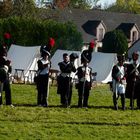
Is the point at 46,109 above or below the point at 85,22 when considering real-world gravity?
below

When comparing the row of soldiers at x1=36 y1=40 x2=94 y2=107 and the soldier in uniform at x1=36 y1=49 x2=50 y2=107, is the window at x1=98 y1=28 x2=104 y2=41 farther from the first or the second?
the soldier in uniform at x1=36 y1=49 x2=50 y2=107

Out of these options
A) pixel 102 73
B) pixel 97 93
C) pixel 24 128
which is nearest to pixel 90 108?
pixel 24 128

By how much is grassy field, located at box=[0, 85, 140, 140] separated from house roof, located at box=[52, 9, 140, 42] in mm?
36912

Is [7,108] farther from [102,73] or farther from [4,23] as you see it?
[4,23]

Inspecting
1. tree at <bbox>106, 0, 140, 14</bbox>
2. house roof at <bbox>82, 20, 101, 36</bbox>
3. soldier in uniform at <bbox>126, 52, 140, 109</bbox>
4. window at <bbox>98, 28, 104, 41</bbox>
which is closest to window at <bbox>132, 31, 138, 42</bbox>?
window at <bbox>98, 28, 104, 41</bbox>

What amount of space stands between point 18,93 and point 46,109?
4.90m

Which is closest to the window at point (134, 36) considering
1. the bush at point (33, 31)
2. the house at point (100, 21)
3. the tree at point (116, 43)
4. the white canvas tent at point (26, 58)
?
the house at point (100, 21)

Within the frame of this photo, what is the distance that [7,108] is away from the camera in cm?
1513

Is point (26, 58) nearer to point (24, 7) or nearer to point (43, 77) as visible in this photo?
point (43, 77)

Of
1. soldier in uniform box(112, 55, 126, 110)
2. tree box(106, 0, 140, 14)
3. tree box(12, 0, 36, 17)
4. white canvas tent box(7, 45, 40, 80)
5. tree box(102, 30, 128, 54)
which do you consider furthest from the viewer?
tree box(106, 0, 140, 14)

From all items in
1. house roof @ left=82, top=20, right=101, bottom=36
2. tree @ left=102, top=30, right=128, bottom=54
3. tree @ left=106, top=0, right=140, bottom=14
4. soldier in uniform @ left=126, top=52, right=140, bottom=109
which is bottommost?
soldier in uniform @ left=126, top=52, right=140, bottom=109

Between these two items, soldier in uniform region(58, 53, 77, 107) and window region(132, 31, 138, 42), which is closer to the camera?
soldier in uniform region(58, 53, 77, 107)

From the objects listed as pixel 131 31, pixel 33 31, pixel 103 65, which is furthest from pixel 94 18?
pixel 103 65

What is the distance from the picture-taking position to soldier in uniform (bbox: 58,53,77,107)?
15703 millimetres
